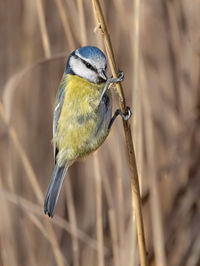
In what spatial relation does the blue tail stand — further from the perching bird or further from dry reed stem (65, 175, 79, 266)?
dry reed stem (65, 175, 79, 266)

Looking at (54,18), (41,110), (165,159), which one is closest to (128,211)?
(165,159)

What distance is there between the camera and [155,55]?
179cm

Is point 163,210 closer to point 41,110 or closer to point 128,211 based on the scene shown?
point 128,211

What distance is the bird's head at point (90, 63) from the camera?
0.96 m

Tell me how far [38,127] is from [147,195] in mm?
687

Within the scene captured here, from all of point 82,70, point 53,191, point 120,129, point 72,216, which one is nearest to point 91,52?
point 82,70

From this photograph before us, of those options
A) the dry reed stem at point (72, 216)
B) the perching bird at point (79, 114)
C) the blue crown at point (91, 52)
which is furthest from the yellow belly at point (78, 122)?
the dry reed stem at point (72, 216)

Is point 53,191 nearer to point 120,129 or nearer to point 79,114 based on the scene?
point 79,114

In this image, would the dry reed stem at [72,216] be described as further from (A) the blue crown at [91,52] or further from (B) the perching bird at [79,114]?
(A) the blue crown at [91,52]

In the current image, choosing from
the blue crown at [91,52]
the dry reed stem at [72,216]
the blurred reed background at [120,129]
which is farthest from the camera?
the blurred reed background at [120,129]

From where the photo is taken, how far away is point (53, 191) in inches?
42.2

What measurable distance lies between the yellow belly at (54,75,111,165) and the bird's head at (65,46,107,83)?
2cm

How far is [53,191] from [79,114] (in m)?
0.22

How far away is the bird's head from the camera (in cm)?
96
